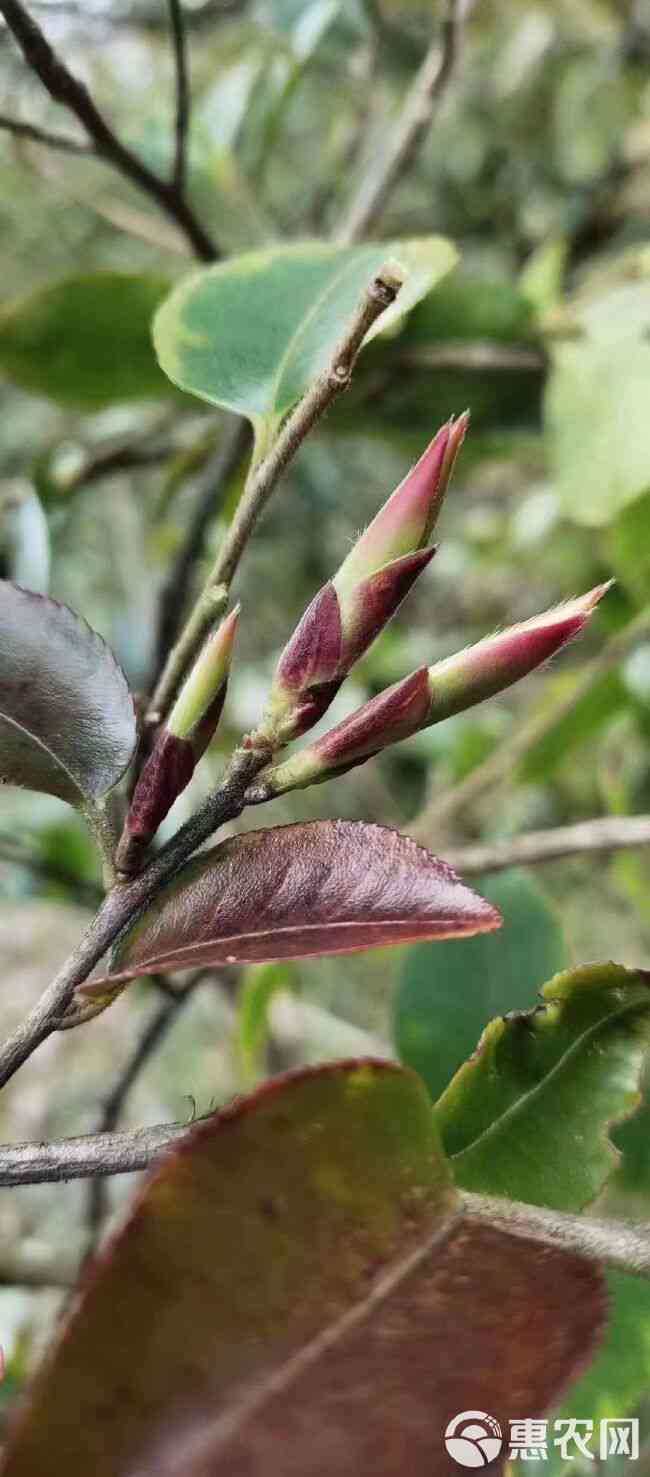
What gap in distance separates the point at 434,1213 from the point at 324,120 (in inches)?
62.8

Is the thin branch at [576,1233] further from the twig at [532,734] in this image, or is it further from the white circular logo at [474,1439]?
the twig at [532,734]

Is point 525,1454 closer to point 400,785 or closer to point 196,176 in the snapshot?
point 196,176

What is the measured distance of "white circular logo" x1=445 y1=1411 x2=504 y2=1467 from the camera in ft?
0.59

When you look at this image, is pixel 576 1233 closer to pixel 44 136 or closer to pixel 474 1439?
pixel 474 1439

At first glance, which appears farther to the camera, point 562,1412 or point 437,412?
point 437,412

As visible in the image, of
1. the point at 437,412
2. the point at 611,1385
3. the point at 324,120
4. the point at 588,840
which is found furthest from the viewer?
the point at 324,120

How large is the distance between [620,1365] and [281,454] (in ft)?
0.86

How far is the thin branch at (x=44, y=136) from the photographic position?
48 cm

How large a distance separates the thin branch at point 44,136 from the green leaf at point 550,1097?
0.44 metres

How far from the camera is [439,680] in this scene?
207mm

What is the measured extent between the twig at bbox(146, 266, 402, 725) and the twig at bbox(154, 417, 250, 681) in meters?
0.34

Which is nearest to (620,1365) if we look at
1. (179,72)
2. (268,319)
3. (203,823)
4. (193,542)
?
(203,823)

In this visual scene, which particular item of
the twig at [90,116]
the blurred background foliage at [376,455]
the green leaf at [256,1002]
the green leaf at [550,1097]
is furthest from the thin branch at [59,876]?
the green leaf at [550,1097]

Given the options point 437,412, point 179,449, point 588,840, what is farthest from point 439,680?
point 179,449
